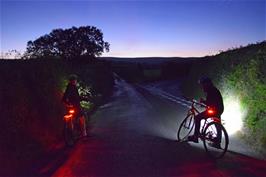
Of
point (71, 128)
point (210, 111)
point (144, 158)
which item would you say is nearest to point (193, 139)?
point (210, 111)

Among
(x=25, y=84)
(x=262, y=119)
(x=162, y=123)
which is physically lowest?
(x=162, y=123)

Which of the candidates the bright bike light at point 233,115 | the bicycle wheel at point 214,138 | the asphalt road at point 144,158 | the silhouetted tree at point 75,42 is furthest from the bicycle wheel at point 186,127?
the silhouetted tree at point 75,42

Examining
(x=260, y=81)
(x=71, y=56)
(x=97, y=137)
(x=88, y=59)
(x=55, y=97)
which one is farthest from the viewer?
(x=88, y=59)

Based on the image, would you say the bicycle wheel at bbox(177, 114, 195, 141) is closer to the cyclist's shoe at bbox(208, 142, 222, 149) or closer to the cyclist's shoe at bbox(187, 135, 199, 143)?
the cyclist's shoe at bbox(187, 135, 199, 143)

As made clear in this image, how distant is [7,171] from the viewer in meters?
8.84

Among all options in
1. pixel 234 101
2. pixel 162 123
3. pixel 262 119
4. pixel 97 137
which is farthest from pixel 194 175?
pixel 162 123

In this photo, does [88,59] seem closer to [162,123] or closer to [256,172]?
[162,123]

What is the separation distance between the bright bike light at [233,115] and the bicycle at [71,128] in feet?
15.9

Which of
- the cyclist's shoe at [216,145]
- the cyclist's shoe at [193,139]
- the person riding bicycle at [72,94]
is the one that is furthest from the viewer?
the person riding bicycle at [72,94]

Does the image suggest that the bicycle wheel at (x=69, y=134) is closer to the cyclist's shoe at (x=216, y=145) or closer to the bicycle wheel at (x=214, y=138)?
the bicycle wheel at (x=214, y=138)

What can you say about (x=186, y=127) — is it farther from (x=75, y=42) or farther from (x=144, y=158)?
(x=75, y=42)

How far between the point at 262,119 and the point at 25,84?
6905 millimetres

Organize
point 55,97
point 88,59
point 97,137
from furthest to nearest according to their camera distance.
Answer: point 88,59 < point 55,97 < point 97,137

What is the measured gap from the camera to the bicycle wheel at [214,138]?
997cm
